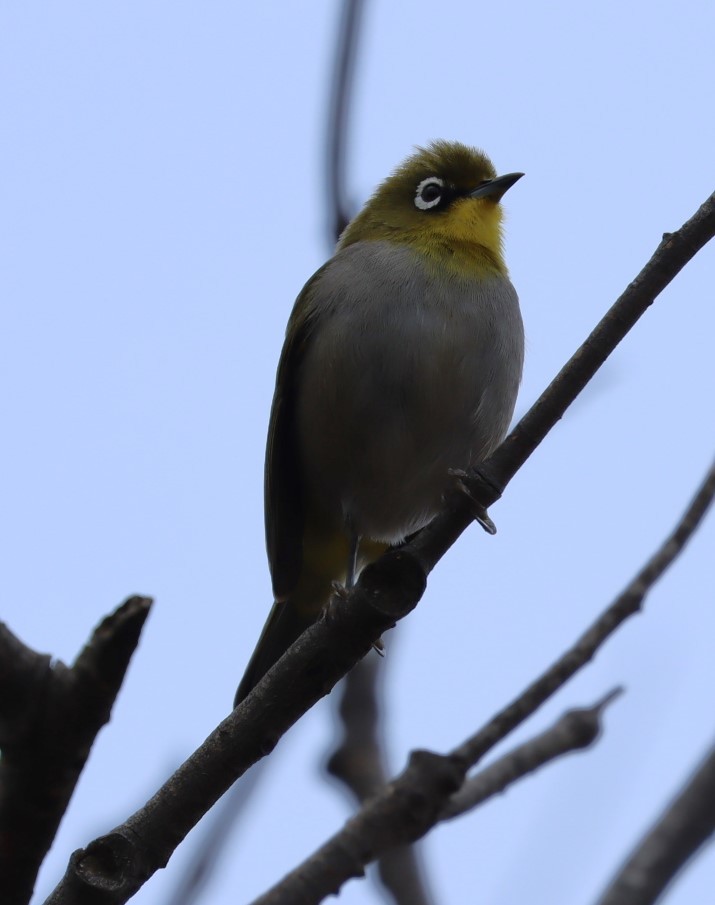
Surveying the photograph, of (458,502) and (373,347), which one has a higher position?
(373,347)

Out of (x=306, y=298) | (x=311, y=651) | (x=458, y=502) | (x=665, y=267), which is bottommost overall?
(x=311, y=651)

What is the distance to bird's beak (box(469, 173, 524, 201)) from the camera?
6977mm

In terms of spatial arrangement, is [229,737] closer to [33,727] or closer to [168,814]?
[168,814]

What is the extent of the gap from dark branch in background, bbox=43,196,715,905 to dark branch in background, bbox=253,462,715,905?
0.14 metres

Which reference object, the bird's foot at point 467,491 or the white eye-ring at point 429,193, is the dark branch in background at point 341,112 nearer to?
the bird's foot at point 467,491

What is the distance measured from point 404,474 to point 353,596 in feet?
8.25

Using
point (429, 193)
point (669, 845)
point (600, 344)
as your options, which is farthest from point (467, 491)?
point (429, 193)

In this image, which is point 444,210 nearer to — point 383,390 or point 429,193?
point 429,193

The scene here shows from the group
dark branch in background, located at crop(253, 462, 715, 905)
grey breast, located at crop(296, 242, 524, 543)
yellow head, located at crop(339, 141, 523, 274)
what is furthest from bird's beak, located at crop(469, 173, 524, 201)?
dark branch in background, located at crop(253, 462, 715, 905)

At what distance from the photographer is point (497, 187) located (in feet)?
22.9

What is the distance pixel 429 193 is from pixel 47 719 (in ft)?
17.3

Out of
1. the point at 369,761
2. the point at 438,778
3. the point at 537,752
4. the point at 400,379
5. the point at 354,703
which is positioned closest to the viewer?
the point at 438,778

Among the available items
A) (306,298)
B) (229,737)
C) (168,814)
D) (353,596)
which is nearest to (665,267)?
(353,596)

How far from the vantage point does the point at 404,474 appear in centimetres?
622
